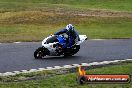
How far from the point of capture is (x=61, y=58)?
74.4 ft

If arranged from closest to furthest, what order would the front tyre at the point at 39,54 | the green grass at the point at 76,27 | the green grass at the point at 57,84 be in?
the green grass at the point at 57,84 → the front tyre at the point at 39,54 → the green grass at the point at 76,27

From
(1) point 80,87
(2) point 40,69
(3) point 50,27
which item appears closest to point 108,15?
(3) point 50,27

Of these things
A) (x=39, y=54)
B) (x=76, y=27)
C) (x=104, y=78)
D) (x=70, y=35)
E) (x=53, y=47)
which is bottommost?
(x=76, y=27)

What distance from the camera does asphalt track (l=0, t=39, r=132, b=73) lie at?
20531 mm

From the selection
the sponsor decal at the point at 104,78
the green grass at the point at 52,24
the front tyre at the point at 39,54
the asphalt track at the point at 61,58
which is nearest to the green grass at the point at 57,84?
the sponsor decal at the point at 104,78

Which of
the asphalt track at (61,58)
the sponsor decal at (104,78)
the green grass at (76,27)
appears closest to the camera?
the sponsor decal at (104,78)

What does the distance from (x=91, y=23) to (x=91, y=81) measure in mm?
25804

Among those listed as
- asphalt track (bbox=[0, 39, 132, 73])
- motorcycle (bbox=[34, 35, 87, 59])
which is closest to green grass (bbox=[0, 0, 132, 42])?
asphalt track (bbox=[0, 39, 132, 73])

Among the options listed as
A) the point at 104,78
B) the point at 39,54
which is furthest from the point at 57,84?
the point at 39,54

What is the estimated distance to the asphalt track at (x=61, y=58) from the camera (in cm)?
2053

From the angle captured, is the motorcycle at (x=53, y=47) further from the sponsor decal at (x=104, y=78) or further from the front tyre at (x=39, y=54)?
the sponsor decal at (x=104, y=78)

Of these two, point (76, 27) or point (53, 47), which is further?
point (76, 27)

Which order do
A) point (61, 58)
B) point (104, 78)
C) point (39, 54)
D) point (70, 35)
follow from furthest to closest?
point (61, 58) → point (70, 35) → point (39, 54) → point (104, 78)

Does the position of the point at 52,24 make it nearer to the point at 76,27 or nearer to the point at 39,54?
the point at 76,27
